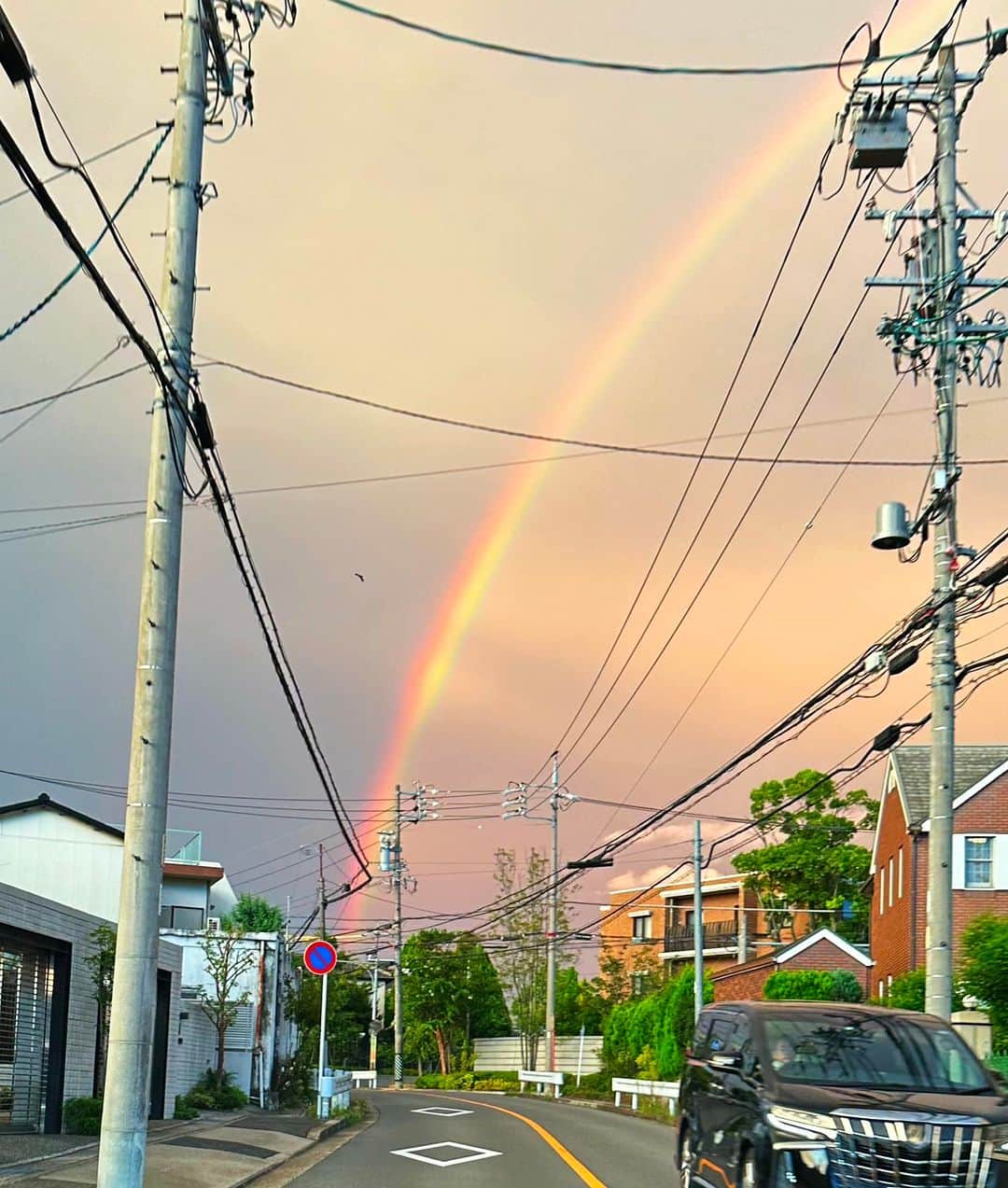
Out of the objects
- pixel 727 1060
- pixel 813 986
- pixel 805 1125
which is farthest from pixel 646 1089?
pixel 805 1125

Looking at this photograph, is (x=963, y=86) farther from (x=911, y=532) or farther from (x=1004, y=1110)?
(x=1004, y=1110)

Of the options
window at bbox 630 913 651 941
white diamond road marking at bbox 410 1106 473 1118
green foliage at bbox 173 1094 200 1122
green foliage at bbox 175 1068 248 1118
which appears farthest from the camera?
window at bbox 630 913 651 941

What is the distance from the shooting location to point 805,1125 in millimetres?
10375

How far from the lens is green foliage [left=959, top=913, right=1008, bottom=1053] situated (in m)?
22.2

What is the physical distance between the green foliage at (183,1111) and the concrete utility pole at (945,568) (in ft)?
Result: 56.6

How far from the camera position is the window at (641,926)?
295 feet

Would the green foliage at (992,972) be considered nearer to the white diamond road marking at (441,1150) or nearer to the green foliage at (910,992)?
the green foliage at (910,992)

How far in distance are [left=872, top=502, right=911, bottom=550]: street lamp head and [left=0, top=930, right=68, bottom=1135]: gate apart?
13.4m

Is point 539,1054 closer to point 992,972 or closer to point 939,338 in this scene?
point 992,972


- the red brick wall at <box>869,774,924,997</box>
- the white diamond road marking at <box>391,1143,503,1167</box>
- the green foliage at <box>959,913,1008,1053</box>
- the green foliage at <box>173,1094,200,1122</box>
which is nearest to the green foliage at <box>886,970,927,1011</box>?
the green foliage at <box>959,913,1008,1053</box>

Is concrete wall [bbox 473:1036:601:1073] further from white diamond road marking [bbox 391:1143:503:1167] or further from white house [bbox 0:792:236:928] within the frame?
white diamond road marking [bbox 391:1143:503:1167]

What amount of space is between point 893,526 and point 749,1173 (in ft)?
33.3

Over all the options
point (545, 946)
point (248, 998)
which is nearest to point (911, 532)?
point (248, 998)

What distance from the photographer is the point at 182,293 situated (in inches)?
535
